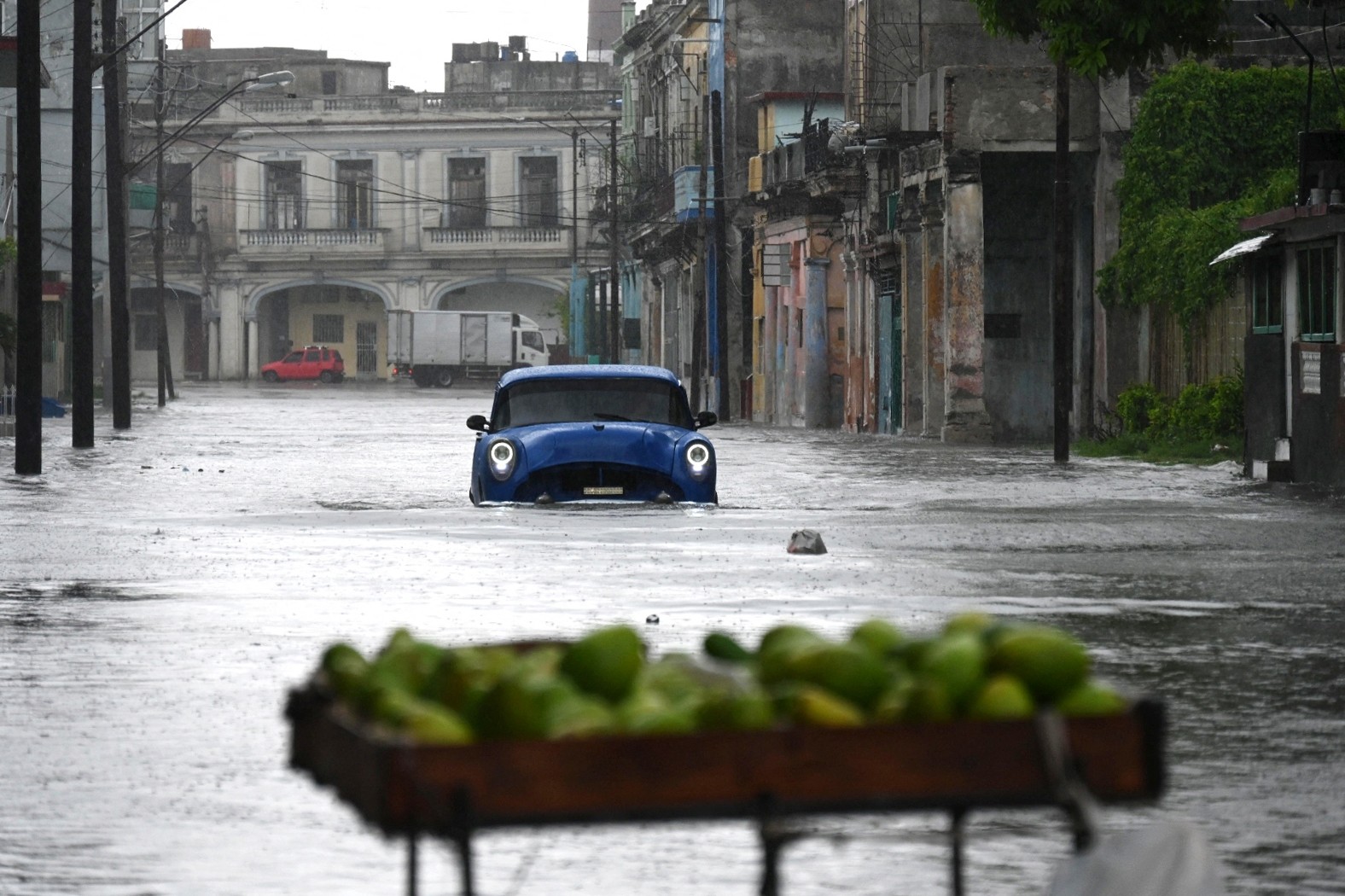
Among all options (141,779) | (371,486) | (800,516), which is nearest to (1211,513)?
(800,516)

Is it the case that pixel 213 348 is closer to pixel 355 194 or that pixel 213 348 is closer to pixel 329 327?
pixel 329 327

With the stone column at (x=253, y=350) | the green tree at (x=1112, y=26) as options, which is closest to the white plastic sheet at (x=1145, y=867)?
the green tree at (x=1112, y=26)

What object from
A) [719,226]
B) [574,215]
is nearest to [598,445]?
[719,226]

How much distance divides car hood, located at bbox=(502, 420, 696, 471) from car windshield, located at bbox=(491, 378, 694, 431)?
1.80ft

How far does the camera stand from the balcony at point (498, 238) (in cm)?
9819

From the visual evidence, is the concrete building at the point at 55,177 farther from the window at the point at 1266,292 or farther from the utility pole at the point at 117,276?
the window at the point at 1266,292

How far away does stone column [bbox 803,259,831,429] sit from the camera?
2071 inches

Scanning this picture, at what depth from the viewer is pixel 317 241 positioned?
325 feet

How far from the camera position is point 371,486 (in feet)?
83.7

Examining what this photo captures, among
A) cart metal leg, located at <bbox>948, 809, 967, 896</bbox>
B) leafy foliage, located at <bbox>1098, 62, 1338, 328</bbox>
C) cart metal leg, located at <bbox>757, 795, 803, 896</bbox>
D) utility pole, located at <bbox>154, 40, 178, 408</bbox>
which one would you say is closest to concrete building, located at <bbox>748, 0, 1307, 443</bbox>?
leafy foliage, located at <bbox>1098, 62, 1338, 328</bbox>

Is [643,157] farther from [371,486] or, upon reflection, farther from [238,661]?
[238,661]

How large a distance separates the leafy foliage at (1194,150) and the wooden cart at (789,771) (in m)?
30.7

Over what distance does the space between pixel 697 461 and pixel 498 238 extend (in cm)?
7804

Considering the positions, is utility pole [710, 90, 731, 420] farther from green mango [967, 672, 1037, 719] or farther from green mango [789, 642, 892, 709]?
green mango [967, 672, 1037, 719]
